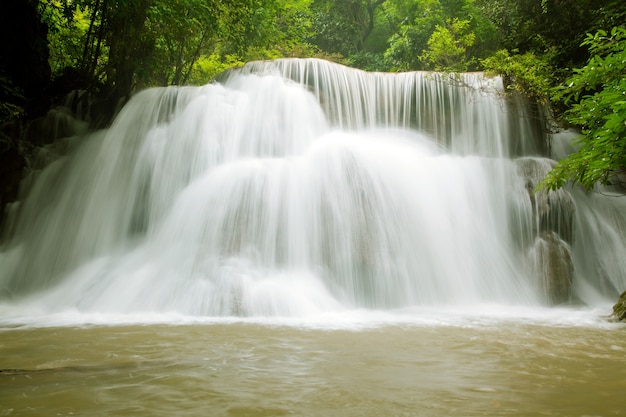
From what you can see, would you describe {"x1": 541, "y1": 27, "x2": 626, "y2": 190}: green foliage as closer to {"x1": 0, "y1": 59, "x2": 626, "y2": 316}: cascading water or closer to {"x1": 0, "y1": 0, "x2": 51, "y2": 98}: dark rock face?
{"x1": 0, "y1": 59, "x2": 626, "y2": 316}: cascading water

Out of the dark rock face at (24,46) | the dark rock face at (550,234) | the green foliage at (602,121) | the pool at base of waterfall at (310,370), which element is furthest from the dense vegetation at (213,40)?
the pool at base of waterfall at (310,370)

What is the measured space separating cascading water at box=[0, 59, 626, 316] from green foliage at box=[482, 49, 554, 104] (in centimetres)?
43

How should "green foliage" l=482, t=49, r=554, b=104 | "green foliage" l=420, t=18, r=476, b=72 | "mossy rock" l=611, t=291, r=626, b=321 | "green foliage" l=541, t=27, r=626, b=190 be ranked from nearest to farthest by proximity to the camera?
1. "green foliage" l=541, t=27, r=626, b=190
2. "mossy rock" l=611, t=291, r=626, b=321
3. "green foliage" l=482, t=49, r=554, b=104
4. "green foliage" l=420, t=18, r=476, b=72

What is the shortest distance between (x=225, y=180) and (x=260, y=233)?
4.84 ft

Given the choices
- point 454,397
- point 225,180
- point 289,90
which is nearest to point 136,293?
point 225,180

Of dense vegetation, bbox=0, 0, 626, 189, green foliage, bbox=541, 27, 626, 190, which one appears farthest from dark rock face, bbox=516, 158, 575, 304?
green foliage, bbox=541, 27, 626, 190

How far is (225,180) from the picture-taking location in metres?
8.30

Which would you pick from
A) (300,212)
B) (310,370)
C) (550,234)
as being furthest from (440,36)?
(310,370)

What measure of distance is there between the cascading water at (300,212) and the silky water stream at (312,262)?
40 mm

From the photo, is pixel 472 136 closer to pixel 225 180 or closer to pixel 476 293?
pixel 476 293

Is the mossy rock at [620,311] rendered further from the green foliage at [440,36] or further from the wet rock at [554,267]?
the green foliage at [440,36]

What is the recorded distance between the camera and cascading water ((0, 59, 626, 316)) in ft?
22.7

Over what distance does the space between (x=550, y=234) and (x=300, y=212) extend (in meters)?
4.65

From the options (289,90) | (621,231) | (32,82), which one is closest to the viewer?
(621,231)
